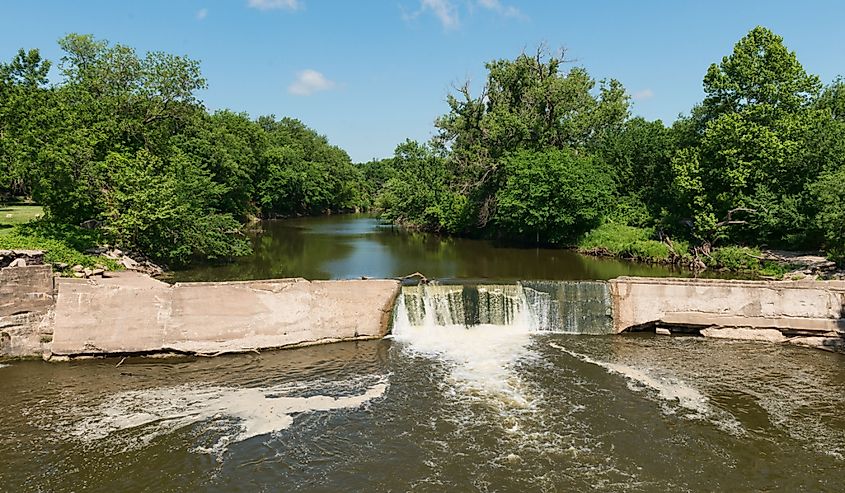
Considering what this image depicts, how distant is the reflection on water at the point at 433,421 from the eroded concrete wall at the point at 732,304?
1.07 meters

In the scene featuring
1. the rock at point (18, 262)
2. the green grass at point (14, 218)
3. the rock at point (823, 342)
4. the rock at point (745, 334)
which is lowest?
the rock at point (823, 342)

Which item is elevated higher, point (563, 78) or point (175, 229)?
point (563, 78)

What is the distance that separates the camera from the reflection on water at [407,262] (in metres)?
22.7

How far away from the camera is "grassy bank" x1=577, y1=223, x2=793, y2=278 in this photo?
23.7 metres

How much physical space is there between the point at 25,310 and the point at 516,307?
40.0ft

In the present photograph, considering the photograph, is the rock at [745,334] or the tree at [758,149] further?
the tree at [758,149]

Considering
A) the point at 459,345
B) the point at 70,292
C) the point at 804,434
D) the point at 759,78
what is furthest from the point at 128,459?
the point at 759,78

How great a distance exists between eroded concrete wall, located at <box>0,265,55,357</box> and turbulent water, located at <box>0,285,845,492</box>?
2.41 feet

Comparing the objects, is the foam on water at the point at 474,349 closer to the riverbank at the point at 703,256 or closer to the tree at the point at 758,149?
the riverbank at the point at 703,256

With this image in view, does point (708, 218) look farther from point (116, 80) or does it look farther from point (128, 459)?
point (116, 80)

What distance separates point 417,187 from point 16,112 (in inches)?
953

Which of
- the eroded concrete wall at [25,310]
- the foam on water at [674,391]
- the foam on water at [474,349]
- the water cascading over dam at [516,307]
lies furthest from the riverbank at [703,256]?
the eroded concrete wall at [25,310]

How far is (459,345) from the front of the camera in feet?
47.4

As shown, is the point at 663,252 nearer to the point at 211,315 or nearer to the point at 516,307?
the point at 516,307
